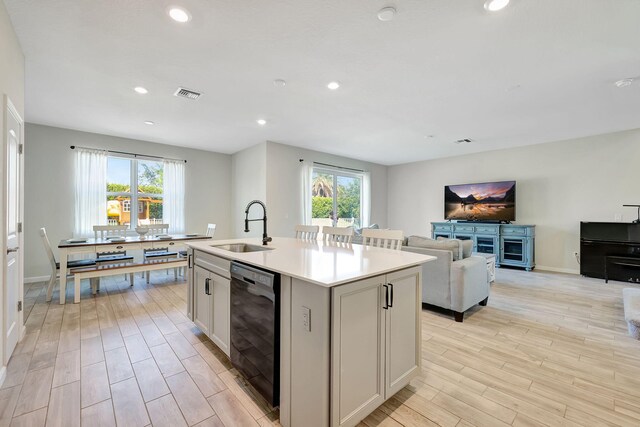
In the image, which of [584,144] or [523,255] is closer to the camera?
[584,144]

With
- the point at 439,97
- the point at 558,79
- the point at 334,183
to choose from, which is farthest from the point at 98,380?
the point at 334,183

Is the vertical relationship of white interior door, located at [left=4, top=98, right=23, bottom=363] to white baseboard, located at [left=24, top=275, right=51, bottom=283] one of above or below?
above

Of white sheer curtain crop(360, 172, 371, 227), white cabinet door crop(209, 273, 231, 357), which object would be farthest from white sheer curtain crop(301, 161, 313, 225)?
white cabinet door crop(209, 273, 231, 357)

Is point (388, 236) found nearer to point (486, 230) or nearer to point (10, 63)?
point (10, 63)

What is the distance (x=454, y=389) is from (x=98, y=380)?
254 cm

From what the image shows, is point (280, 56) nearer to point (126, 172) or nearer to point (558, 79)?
point (558, 79)

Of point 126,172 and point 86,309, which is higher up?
point 126,172

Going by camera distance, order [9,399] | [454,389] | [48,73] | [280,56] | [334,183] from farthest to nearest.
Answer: [334,183], [48,73], [280,56], [454,389], [9,399]

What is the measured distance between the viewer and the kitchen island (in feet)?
4.24

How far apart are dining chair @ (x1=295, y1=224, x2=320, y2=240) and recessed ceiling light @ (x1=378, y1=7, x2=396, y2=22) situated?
2.13 m

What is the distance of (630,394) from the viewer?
70.7 inches

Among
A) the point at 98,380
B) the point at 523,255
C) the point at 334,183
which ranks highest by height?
the point at 334,183

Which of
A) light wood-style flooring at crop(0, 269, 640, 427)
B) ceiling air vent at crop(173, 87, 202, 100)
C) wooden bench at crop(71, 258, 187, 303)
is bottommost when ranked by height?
light wood-style flooring at crop(0, 269, 640, 427)

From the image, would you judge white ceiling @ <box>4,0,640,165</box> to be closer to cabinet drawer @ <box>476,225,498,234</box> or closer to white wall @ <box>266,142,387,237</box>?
white wall @ <box>266,142,387,237</box>
